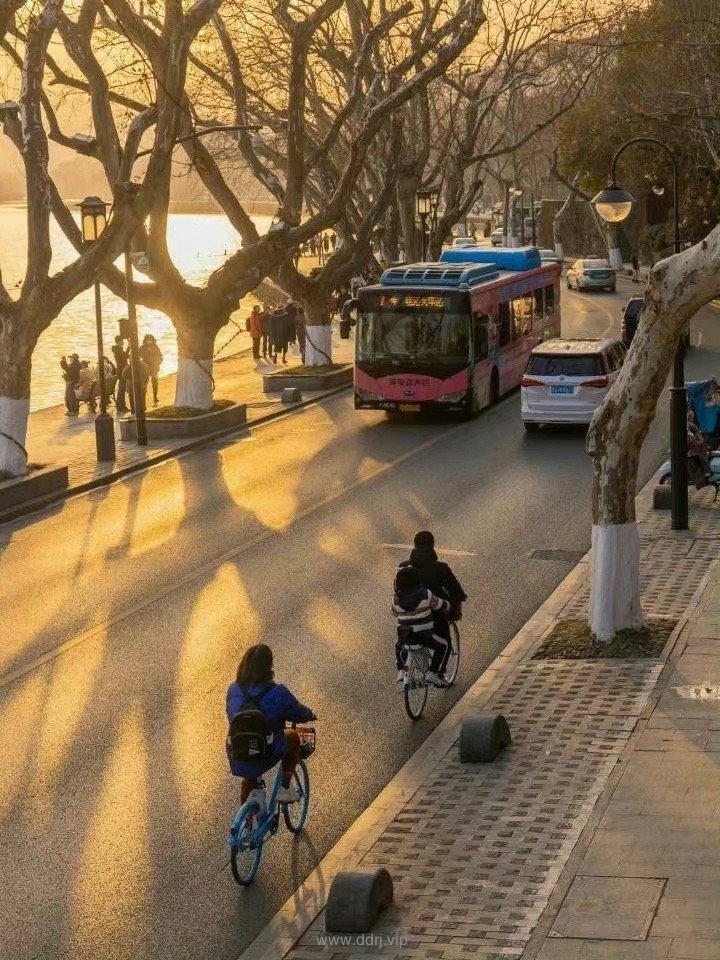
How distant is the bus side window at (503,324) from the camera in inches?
1600

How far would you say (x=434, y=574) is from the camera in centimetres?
1638

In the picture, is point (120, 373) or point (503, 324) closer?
point (503, 324)

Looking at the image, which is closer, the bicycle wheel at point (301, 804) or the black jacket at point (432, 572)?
the bicycle wheel at point (301, 804)

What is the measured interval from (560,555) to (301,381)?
22.1 meters

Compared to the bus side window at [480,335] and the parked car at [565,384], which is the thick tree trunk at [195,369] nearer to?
the bus side window at [480,335]

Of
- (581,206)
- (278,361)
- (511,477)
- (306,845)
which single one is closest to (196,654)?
(306,845)

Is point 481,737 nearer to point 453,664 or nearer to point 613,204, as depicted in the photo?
point 453,664

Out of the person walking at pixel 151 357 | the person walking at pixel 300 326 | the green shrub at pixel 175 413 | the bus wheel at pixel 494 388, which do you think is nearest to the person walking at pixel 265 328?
the person walking at pixel 300 326

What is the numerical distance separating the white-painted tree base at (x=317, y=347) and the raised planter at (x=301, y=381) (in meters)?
1.37

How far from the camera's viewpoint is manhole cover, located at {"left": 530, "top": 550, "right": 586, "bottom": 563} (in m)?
23.5

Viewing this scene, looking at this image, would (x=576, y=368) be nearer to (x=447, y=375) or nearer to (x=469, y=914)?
(x=447, y=375)

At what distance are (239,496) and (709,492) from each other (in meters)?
7.54

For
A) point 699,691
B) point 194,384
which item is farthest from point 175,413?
point 699,691

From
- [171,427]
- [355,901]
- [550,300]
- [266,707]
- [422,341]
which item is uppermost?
[266,707]
